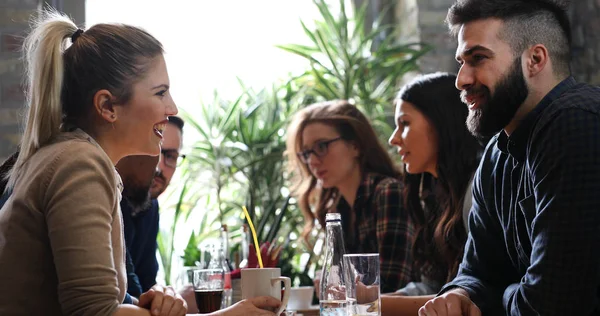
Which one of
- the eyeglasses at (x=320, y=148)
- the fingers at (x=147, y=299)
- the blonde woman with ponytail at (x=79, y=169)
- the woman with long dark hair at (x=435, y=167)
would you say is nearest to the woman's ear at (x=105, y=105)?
the blonde woman with ponytail at (x=79, y=169)

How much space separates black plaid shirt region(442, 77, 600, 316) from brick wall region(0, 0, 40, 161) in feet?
8.35

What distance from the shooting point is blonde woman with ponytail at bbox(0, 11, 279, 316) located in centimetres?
138

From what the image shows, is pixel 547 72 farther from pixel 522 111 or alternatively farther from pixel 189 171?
pixel 189 171

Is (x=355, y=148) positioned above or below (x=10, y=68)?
below

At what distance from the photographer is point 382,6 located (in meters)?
4.79

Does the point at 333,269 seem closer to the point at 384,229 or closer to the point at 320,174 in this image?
the point at 384,229

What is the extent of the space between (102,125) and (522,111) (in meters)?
1.05

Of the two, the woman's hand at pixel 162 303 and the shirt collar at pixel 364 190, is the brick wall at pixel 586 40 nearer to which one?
the shirt collar at pixel 364 190

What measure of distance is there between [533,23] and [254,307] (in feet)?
3.24

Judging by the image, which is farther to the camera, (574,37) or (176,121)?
(574,37)

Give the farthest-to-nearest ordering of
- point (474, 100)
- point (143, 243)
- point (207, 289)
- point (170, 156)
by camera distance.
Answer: point (170, 156), point (143, 243), point (207, 289), point (474, 100)

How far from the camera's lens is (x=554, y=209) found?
1.51 metres

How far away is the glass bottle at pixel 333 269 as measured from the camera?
1.66 meters

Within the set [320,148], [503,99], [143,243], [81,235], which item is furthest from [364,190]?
[81,235]
